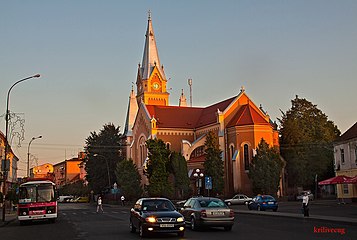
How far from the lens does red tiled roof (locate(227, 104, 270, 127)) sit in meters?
60.9

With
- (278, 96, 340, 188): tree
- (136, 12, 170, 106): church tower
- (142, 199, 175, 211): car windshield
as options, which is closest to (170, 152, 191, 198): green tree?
(278, 96, 340, 188): tree

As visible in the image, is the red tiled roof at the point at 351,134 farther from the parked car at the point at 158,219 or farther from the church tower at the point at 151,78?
the church tower at the point at 151,78

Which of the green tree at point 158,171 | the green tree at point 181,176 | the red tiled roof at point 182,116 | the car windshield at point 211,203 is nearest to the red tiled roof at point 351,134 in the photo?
the green tree at point 181,176

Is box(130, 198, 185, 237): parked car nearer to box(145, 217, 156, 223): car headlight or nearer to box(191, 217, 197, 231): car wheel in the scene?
box(145, 217, 156, 223): car headlight

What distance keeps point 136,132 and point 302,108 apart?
97.5 feet

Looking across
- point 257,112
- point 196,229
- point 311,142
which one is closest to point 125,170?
point 257,112

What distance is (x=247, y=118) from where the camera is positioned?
61.5m

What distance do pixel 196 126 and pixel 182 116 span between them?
3.51 meters

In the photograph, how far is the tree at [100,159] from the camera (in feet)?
274

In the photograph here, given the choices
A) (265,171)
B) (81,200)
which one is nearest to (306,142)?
(265,171)

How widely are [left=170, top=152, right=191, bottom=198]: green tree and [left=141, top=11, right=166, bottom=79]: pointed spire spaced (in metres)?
33.7

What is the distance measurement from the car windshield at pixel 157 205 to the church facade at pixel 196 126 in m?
42.1

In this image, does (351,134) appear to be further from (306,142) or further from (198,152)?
(198,152)

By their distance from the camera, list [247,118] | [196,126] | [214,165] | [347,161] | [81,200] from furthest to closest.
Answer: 1. [81,200]
2. [196,126]
3. [247,118]
4. [214,165]
5. [347,161]
